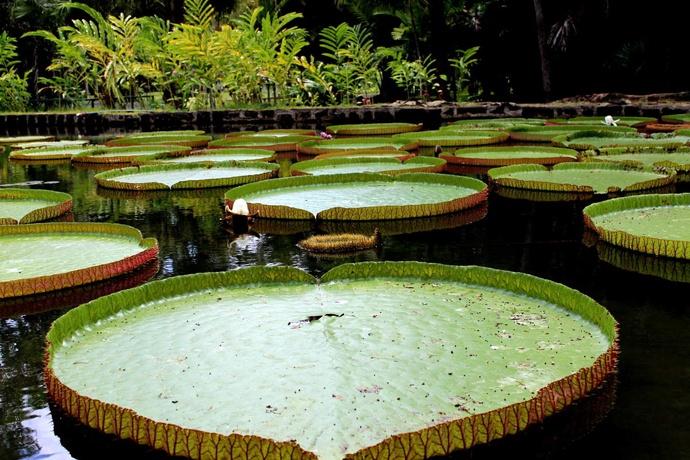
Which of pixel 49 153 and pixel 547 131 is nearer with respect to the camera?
pixel 547 131

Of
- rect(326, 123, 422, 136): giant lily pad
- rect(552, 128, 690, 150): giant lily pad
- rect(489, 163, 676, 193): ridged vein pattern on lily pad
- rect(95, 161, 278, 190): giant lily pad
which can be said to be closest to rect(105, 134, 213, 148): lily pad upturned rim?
rect(326, 123, 422, 136): giant lily pad

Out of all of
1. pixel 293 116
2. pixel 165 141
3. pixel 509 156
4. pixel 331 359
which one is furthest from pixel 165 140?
pixel 331 359

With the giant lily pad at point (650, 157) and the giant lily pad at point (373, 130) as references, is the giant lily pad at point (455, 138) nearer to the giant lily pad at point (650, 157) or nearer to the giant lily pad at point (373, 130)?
the giant lily pad at point (373, 130)

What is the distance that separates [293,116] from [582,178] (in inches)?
297

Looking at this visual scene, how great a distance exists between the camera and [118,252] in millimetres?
3723

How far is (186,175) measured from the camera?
21.6 ft

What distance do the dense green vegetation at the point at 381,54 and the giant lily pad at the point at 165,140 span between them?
258 cm

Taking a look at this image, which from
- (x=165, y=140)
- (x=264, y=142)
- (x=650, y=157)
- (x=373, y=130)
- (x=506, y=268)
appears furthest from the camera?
(x=373, y=130)

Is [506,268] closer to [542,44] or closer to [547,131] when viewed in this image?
[547,131]

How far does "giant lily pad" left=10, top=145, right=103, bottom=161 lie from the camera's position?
8.68m

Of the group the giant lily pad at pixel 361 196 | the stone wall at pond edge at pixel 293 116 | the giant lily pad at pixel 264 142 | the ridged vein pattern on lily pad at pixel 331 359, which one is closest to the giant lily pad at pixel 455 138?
the giant lily pad at pixel 264 142

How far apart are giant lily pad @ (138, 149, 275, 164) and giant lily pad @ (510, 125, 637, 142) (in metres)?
2.77

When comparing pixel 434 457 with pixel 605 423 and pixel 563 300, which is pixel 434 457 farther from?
pixel 563 300

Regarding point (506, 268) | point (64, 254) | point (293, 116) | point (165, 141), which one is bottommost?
point (506, 268)
